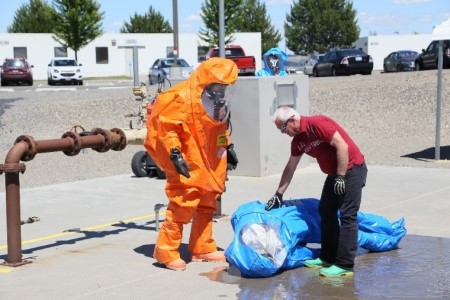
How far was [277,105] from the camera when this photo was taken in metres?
12.2

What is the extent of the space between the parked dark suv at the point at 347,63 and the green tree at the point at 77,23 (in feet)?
79.8

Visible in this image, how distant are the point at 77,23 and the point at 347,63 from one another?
25311mm

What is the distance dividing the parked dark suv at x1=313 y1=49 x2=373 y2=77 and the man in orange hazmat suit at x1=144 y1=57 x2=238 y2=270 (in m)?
27.9

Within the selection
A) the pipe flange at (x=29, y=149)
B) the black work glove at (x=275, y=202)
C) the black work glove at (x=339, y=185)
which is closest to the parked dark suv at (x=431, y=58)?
the black work glove at (x=275, y=202)

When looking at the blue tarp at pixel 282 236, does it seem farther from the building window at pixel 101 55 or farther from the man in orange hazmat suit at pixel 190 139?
the building window at pixel 101 55

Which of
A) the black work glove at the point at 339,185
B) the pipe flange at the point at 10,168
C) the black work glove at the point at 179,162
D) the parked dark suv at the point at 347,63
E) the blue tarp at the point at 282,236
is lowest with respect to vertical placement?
the blue tarp at the point at 282,236

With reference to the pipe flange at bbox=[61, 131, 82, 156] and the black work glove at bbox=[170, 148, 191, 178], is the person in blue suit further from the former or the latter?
the black work glove at bbox=[170, 148, 191, 178]

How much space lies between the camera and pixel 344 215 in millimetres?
6387

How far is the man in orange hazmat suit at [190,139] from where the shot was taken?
6621mm

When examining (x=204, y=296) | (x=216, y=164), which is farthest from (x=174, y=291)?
(x=216, y=164)

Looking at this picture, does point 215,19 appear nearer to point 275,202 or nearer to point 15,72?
Answer: point 15,72

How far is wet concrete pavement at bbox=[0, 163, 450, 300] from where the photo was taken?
6.13 m

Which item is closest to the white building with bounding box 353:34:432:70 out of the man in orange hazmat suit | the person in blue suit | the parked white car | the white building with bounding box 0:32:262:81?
the white building with bounding box 0:32:262:81

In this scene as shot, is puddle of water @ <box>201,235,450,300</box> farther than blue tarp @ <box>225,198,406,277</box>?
No
